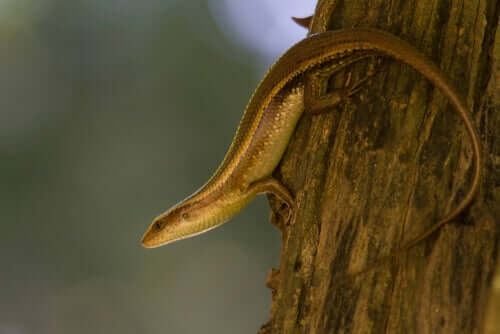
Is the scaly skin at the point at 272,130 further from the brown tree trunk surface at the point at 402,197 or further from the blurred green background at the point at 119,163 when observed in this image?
the blurred green background at the point at 119,163

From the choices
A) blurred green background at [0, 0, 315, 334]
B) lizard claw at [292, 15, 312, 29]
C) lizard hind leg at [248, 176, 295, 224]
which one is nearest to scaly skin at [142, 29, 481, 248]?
lizard hind leg at [248, 176, 295, 224]

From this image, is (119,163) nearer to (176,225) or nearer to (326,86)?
(176,225)

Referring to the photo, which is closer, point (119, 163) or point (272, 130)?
point (272, 130)

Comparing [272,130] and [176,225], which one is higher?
[272,130]

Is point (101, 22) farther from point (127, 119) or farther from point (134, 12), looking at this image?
point (127, 119)

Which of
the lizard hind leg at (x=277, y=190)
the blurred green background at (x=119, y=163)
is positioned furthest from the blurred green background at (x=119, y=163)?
the lizard hind leg at (x=277, y=190)

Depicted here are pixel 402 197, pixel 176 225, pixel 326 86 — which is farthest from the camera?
pixel 176 225

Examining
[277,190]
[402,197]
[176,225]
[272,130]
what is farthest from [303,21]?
[402,197]
